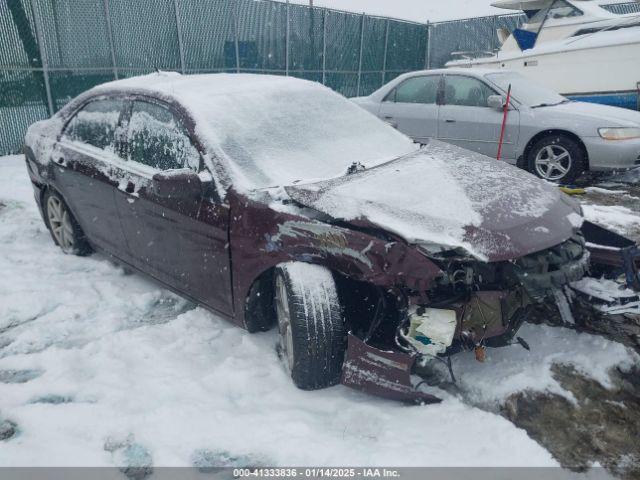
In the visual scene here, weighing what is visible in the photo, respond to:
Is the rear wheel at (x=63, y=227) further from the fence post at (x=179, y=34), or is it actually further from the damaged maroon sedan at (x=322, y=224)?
the fence post at (x=179, y=34)

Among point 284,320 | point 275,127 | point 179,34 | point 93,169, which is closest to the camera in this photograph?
point 284,320

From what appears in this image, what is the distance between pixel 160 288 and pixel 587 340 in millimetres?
2902

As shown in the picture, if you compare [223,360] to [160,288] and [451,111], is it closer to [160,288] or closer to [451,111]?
[160,288]

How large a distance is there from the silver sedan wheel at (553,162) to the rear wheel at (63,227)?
210 inches

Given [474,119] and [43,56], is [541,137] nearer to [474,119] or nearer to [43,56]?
[474,119]

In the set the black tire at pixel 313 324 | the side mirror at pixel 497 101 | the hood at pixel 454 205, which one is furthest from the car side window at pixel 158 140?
the side mirror at pixel 497 101

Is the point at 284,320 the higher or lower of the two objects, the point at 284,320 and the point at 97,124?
the lower

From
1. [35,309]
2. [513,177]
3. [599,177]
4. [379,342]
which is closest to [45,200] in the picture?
[35,309]

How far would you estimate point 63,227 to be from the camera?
14.2ft

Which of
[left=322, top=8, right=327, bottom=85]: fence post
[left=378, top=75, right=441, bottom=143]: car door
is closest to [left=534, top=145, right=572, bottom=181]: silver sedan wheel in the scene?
[left=378, top=75, right=441, bottom=143]: car door

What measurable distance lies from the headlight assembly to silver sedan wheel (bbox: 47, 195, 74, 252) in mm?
5867

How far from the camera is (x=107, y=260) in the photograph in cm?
423

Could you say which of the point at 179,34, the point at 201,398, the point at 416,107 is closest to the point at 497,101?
the point at 416,107

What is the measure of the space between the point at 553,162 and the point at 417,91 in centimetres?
215
